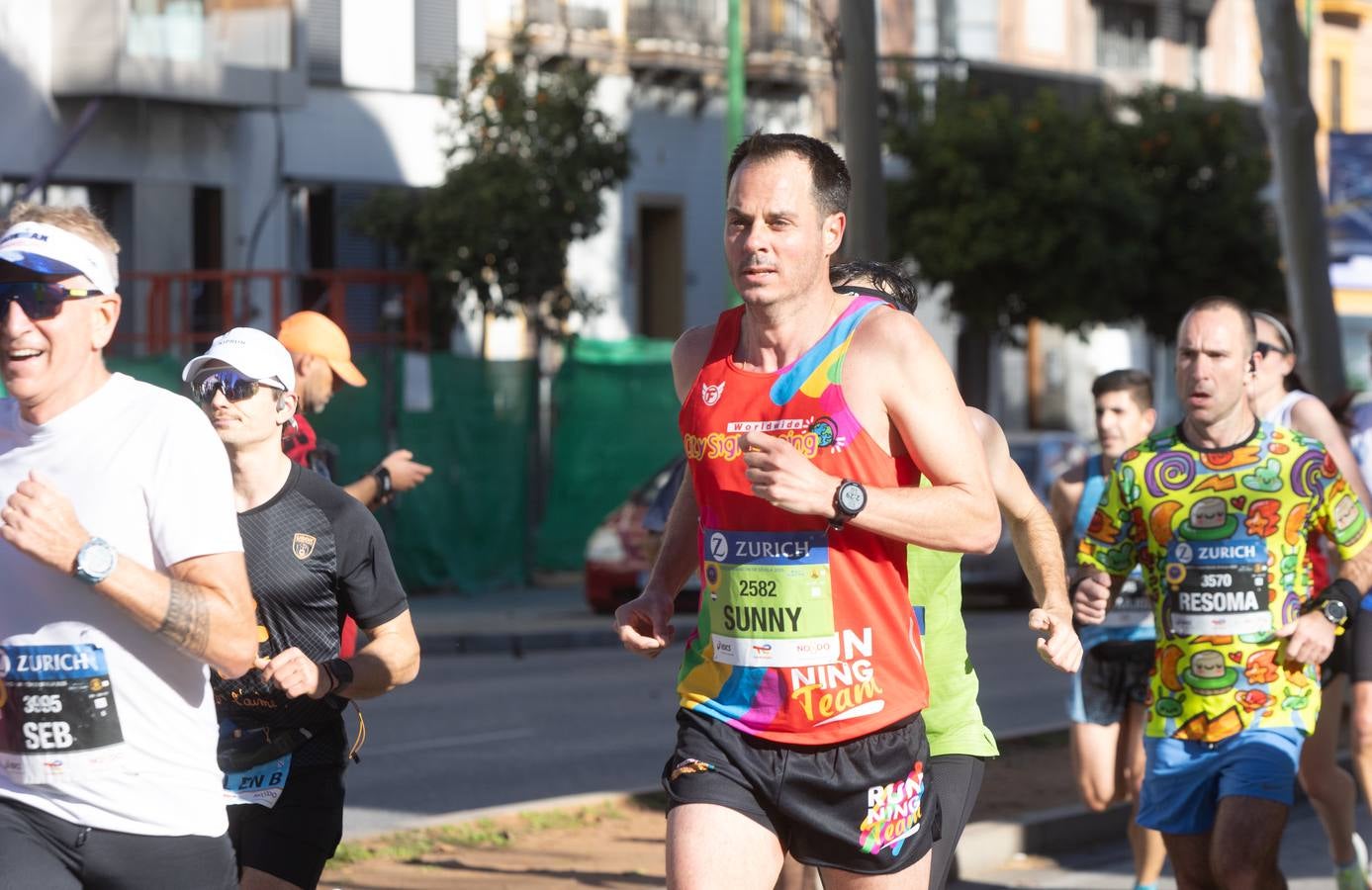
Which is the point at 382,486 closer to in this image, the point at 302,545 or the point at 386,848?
the point at 386,848

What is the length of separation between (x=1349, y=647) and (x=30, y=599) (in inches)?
220

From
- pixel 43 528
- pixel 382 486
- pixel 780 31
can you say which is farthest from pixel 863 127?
pixel 780 31

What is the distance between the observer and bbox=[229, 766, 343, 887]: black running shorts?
5.30 m

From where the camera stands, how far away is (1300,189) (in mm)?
14766

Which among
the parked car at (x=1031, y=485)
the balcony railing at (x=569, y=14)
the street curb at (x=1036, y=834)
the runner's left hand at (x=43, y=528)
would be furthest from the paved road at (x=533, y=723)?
the balcony railing at (x=569, y=14)

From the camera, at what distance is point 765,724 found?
15.5 feet

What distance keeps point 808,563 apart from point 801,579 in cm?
4

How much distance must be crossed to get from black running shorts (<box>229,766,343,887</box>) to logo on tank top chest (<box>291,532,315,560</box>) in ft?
1.56

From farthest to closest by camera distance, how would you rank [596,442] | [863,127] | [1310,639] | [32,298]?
[596,442]
[863,127]
[1310,639]
[32,298]

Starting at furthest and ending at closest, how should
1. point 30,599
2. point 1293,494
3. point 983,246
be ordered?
point 983,246, point 1293,494, point 30,599

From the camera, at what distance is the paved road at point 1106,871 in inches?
345

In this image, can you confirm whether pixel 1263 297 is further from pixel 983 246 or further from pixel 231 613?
pixel 231 613

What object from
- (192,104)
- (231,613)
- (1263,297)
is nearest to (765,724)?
(231,613)

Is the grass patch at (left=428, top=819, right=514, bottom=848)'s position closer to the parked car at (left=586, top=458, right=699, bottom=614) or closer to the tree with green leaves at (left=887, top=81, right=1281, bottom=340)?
the parked car at (left=586, top=458, right=699, bottom=614)
